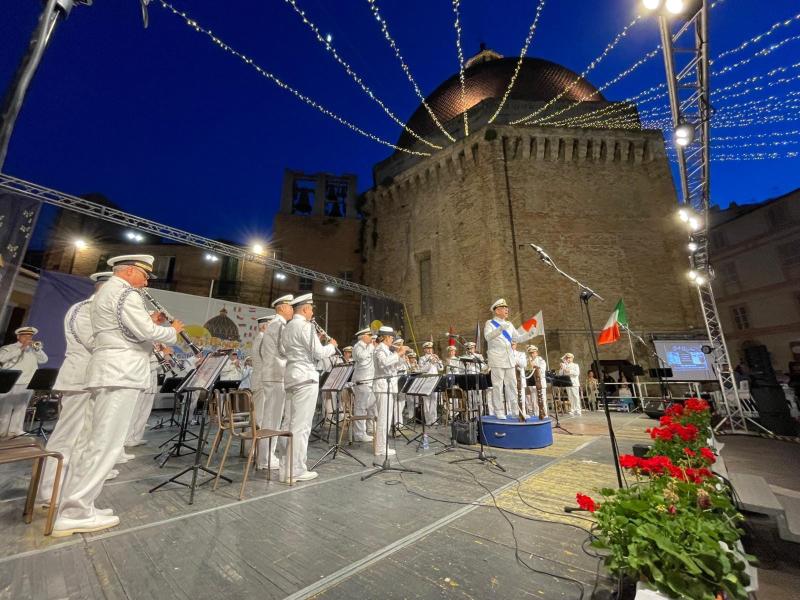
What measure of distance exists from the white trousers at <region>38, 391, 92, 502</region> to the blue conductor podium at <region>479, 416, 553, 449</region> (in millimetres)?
5400

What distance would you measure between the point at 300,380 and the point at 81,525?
219cm

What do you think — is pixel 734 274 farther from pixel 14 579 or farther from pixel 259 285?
pixel 14 579

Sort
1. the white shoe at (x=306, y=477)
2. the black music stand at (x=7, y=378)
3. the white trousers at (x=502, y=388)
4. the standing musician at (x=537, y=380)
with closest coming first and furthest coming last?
the white shoe at (x=306, y=477)
the black music stand at (x=7, y=378)
the white trousers at (x=502, y=388)
the standing musician at (x=537, y=380)

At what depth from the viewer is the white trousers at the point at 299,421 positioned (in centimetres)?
424

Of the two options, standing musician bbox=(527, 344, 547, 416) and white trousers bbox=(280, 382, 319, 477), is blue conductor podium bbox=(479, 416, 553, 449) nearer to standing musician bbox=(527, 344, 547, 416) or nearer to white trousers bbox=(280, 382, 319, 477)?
white trousers bbox=(280, 382, 319, 477)

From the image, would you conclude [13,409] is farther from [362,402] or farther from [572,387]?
[572,387]

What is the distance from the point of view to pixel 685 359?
1480cm

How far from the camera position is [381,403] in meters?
5.97

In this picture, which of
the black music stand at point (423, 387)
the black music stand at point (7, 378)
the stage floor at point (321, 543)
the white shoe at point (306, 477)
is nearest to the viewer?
the stage floor at point (321, 543)

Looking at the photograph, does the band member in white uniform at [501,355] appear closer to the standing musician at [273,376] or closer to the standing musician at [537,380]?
the standing musician at [537,380]

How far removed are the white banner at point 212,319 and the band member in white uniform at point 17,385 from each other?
467 cm

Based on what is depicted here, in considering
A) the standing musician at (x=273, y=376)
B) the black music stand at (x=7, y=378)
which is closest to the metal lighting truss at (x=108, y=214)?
the black music stand at (x=7, y=378)

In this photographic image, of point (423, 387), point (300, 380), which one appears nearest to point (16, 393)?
point (300, 380)

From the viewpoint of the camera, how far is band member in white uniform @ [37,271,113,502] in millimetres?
3547
